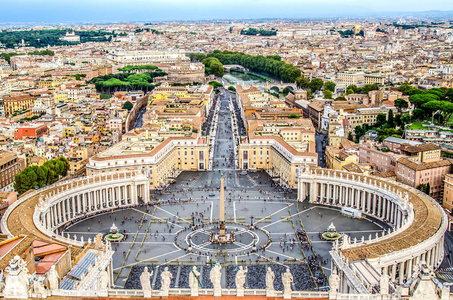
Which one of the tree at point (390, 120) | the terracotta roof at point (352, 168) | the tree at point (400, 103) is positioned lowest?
the terracotta roof at point (352, 168)

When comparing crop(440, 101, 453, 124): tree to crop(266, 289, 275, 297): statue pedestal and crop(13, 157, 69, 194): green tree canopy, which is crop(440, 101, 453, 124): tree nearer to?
crop(13, 157, 69, 194): green tree canopy

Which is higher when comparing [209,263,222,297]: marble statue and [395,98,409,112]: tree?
[209,263,222,297]: marble statue

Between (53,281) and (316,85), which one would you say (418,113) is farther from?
(53,281)

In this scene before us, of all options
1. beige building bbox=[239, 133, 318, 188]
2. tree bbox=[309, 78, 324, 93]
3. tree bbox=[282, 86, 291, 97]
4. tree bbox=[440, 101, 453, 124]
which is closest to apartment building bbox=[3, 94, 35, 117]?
beige building bbox=[239, 133, 318, 188]

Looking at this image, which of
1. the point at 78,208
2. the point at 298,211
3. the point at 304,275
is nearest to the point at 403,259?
the point at 304,275

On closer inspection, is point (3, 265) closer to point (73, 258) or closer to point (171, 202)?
point (73, 258)

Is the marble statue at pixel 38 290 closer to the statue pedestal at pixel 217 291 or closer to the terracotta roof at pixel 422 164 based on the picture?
the statue pedestal at pixel 217 291

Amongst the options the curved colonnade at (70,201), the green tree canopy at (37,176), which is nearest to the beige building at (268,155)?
the curved colonnade at (70,201)
